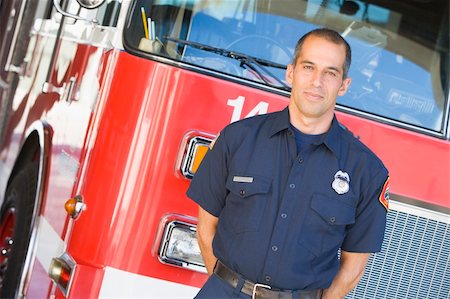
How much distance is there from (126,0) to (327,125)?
48.0 inches

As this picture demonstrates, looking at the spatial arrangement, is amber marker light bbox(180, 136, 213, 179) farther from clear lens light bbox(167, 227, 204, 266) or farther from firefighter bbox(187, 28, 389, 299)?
firefighter bbox(187, 28, 389, 299)

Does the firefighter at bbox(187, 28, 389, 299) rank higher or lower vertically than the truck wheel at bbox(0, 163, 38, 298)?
higher

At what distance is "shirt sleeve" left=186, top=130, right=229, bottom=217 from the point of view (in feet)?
10.6

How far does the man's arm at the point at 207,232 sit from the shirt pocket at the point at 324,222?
1.28 feet

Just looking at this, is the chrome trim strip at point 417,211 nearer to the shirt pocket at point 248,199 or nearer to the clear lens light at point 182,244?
the clear lens light at point 182,244

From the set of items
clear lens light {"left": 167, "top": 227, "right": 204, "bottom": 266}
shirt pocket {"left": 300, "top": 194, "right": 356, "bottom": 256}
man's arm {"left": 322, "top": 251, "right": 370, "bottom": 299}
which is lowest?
clear lens light {"left": 167, "top": 227, "right": 204, "bottom": 266}

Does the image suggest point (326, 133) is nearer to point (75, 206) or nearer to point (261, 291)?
point (261, 291)

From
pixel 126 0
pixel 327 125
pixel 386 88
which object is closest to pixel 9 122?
pixel 126 0

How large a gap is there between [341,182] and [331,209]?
11 cm

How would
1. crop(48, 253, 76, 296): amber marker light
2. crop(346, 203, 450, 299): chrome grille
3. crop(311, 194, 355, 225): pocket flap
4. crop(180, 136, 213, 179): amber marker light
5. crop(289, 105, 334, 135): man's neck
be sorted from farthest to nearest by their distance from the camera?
crop(346, 203, 450, 299): chrome grille < crop(48, 253, 76, 296): amber marker light < crop(180, 136, 213, 179): amber marker light < crop(289, 105, 334, 135): man's neck < crop(311, 194, 355, 225): pocket flap

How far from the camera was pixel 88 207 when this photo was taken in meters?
3.90

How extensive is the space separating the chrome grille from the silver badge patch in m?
0.89

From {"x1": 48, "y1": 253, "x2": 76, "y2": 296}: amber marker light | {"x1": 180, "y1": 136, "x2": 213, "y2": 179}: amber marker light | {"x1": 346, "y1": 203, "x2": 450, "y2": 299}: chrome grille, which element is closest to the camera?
{"x1": 180, "y1": 136, "x2": 213, "y2": 179}: amber marker light

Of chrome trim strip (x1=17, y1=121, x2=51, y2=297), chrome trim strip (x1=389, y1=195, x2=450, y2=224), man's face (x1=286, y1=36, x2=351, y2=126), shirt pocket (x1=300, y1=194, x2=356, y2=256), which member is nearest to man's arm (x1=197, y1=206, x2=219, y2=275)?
shirt pocket (x1=300, y1=194, x2=356, y2=256)
